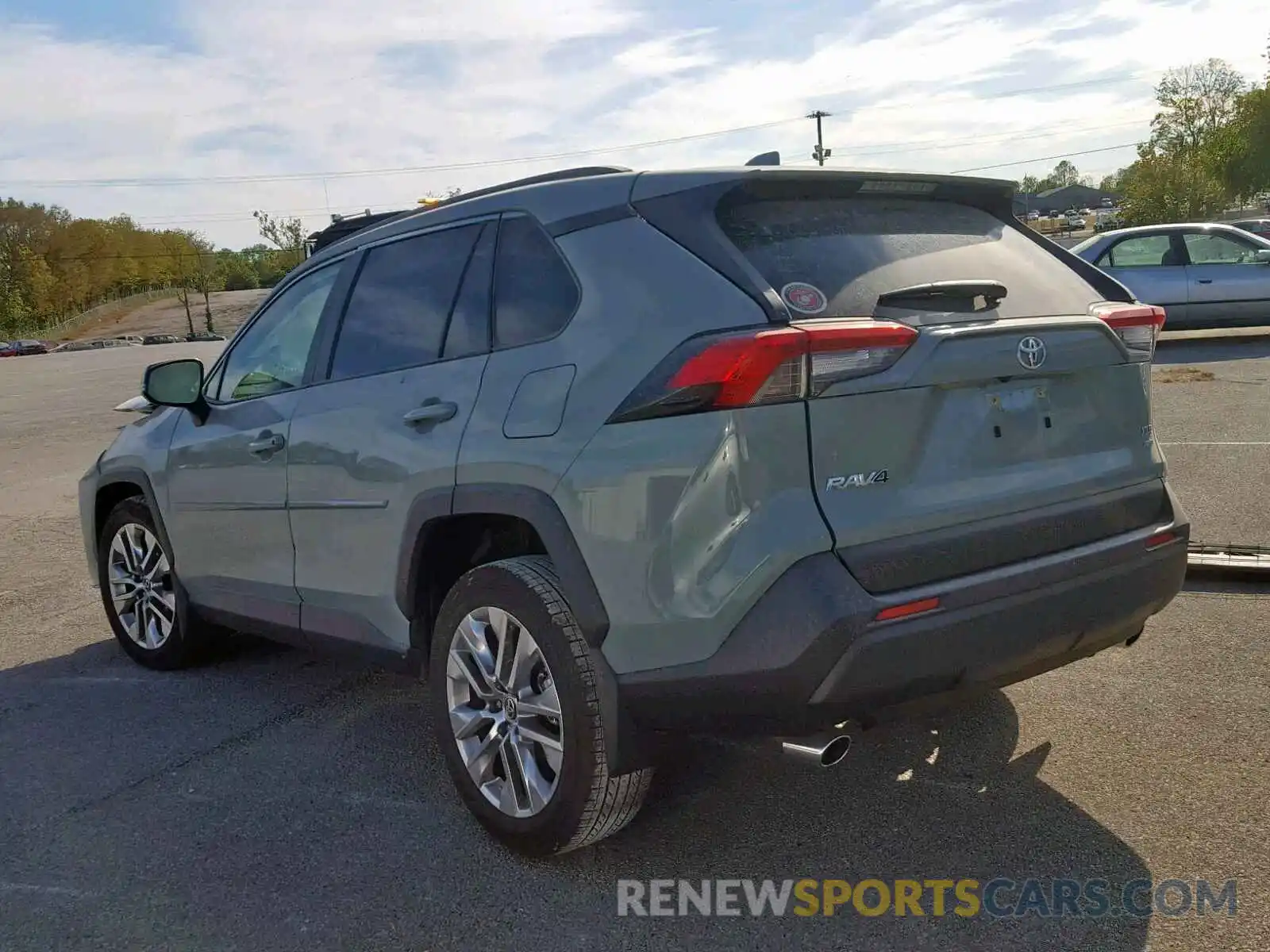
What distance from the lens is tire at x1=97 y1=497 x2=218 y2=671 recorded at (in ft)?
17.2

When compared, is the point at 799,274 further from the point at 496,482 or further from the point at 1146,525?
the point at 1146,525

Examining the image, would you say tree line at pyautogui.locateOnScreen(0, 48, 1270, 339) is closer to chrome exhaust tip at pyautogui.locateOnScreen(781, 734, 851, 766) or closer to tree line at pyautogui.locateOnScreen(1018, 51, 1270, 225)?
tree line at pyautogui.locateOnScreen(1018, 51, 1270, 225)

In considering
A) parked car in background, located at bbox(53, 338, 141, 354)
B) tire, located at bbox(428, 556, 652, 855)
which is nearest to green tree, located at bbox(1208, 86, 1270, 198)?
tire, located at bbox(428, 556, 652, 855)

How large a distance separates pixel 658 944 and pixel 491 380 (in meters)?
1.55

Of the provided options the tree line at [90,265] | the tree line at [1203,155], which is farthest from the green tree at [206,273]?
the tree line at [1203,155]

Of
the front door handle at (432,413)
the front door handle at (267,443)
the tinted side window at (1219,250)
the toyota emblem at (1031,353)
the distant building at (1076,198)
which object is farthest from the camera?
the distant building at (1076,198)

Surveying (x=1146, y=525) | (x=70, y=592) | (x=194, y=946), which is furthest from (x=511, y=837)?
(x=70, y=592)

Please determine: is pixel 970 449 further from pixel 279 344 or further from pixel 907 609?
pixel 279 344

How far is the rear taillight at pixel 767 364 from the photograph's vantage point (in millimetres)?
2770

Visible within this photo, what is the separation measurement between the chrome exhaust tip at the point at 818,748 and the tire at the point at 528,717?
42 cm

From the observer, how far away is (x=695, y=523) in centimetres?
282

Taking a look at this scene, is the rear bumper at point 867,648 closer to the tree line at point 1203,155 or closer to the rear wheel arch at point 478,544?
the rear wheel arch at point 478,544

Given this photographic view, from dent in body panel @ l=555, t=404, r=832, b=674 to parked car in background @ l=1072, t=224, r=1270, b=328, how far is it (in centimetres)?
1362

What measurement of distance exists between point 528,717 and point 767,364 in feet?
4.00
